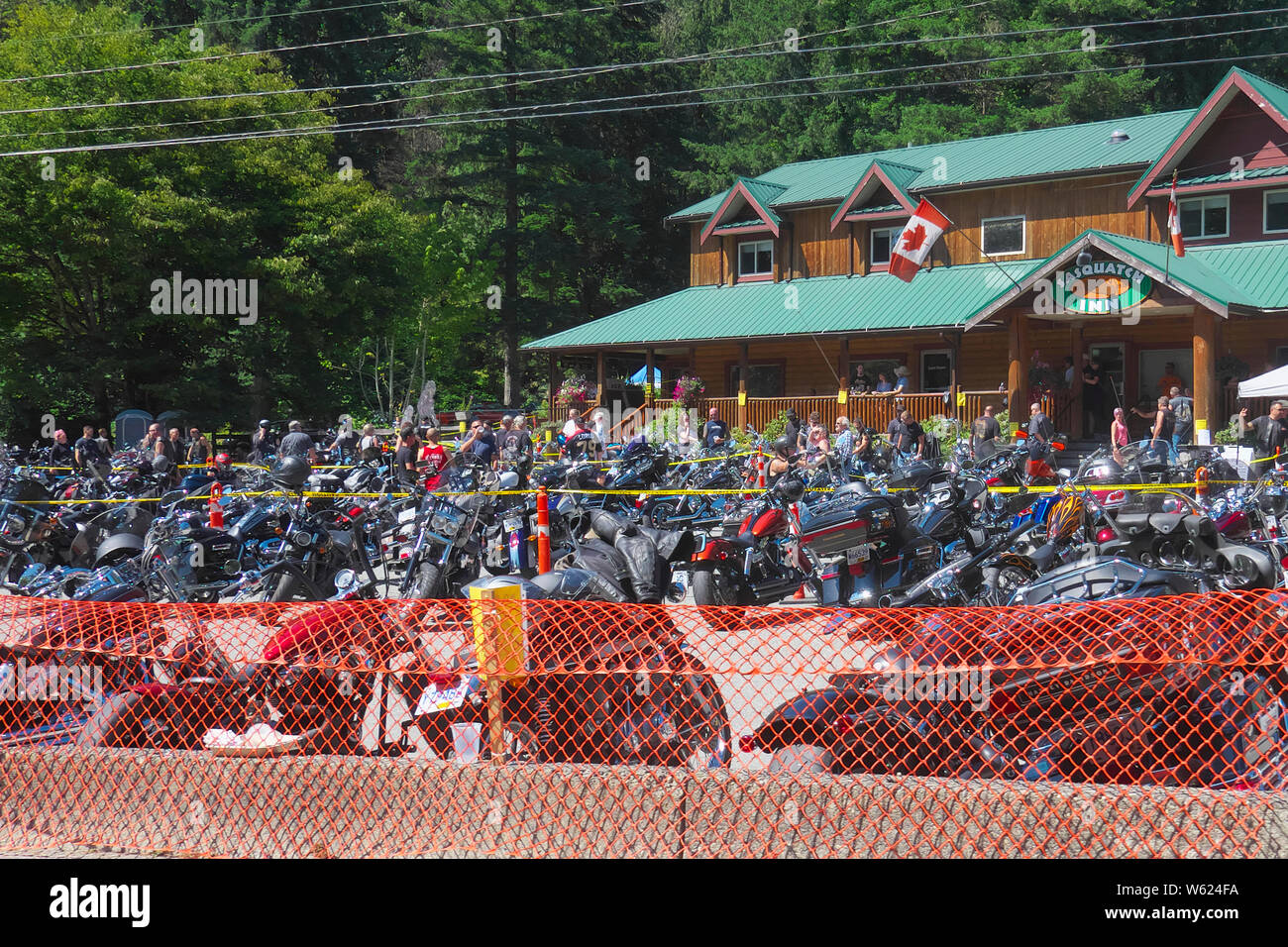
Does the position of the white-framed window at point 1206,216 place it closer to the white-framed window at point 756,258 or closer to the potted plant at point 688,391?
the white-framed window at point 756,258

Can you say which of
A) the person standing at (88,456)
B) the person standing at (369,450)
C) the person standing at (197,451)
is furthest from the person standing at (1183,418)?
the person standing at (197,451)

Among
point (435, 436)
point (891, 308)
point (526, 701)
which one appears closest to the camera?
point (526, 701)

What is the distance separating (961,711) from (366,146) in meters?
60.3

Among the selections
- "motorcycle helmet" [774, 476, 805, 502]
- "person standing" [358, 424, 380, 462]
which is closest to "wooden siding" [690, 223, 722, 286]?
"person standing" [358, 424, 380, 462]

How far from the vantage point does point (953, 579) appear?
7934mm

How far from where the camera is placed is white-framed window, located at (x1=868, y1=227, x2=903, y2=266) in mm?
32250

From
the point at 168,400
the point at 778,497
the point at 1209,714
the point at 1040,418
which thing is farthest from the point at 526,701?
the point at 168,400

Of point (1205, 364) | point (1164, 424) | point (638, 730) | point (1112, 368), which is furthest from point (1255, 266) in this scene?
point (638, 730)

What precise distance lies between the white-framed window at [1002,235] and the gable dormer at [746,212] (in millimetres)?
5630

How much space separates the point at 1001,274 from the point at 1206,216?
15.5ft

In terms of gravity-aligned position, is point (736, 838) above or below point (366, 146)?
below

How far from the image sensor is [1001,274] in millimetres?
29688

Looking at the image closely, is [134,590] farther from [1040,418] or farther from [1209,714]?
[1040,418]

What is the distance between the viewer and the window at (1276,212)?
89.0 feet
